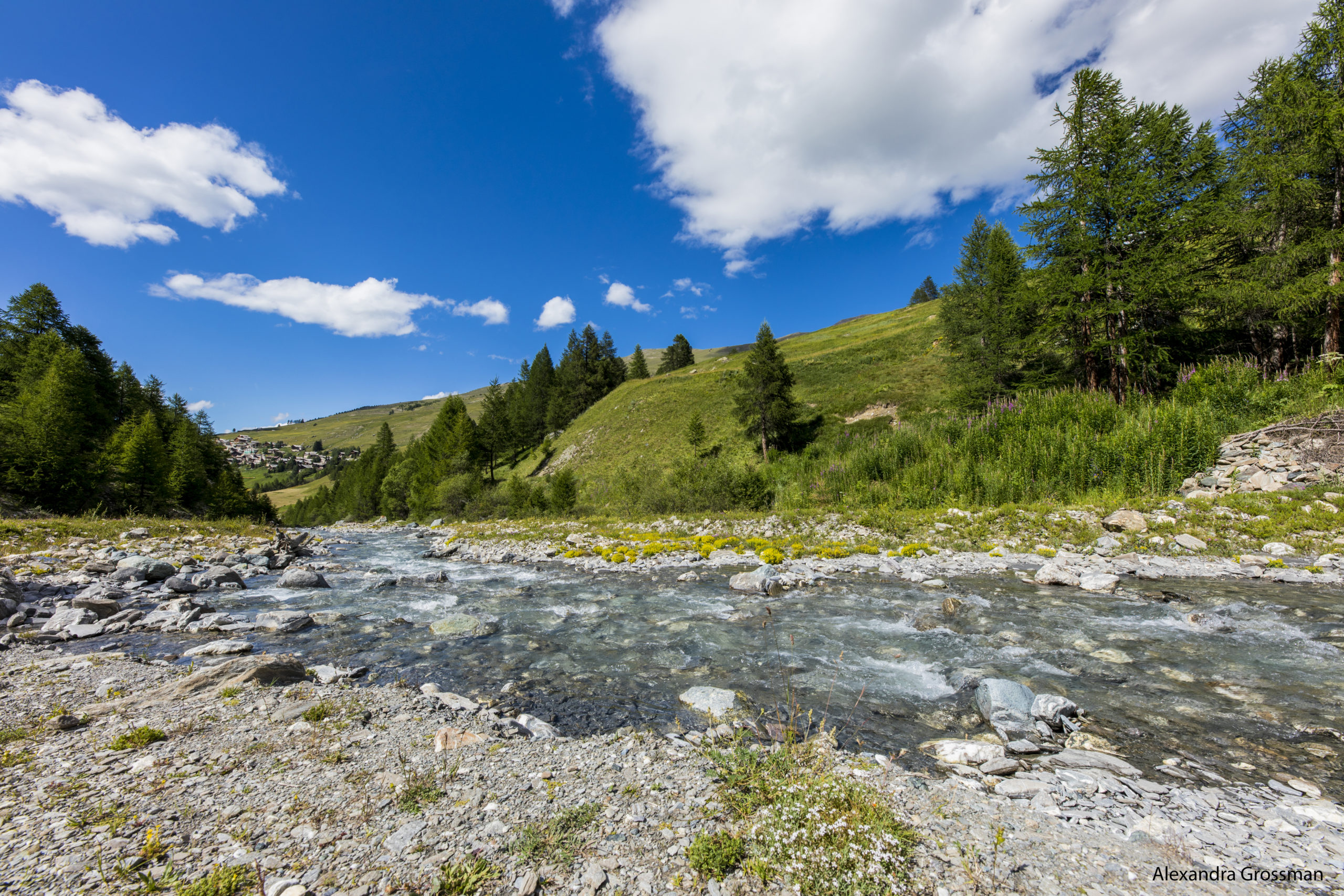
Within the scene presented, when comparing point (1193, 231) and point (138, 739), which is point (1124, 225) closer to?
point (1193, 231)

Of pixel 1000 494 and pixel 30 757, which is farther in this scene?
pixel 1000 494

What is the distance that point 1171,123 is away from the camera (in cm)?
1775

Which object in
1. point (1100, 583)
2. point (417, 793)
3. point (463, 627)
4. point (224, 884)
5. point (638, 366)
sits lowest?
point (1100, 583)

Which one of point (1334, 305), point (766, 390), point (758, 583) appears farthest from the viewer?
point (766, 390)

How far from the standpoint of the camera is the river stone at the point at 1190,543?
32.1ft

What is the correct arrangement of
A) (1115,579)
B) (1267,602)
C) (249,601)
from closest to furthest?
(1267,602) < (1115,579) < (249,601)

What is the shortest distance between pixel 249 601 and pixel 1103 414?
26.4m

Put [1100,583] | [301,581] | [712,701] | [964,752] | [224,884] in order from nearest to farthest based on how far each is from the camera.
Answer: [224,884] → [964,752] → [712,701] → [1100,583] → [301,581]

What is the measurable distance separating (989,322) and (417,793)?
3106 cm

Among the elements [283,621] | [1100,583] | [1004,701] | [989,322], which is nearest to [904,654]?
[1004,701]

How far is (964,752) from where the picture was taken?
13.0ft

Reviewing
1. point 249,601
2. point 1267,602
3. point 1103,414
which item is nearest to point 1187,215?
point 1103,414

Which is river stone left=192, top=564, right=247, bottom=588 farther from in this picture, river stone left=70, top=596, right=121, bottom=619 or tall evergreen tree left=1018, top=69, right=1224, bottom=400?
tall evergreen tree left=1018, top=69, right=1224, bottom=400

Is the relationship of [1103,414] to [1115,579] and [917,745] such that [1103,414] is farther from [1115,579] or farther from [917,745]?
[917,745]
